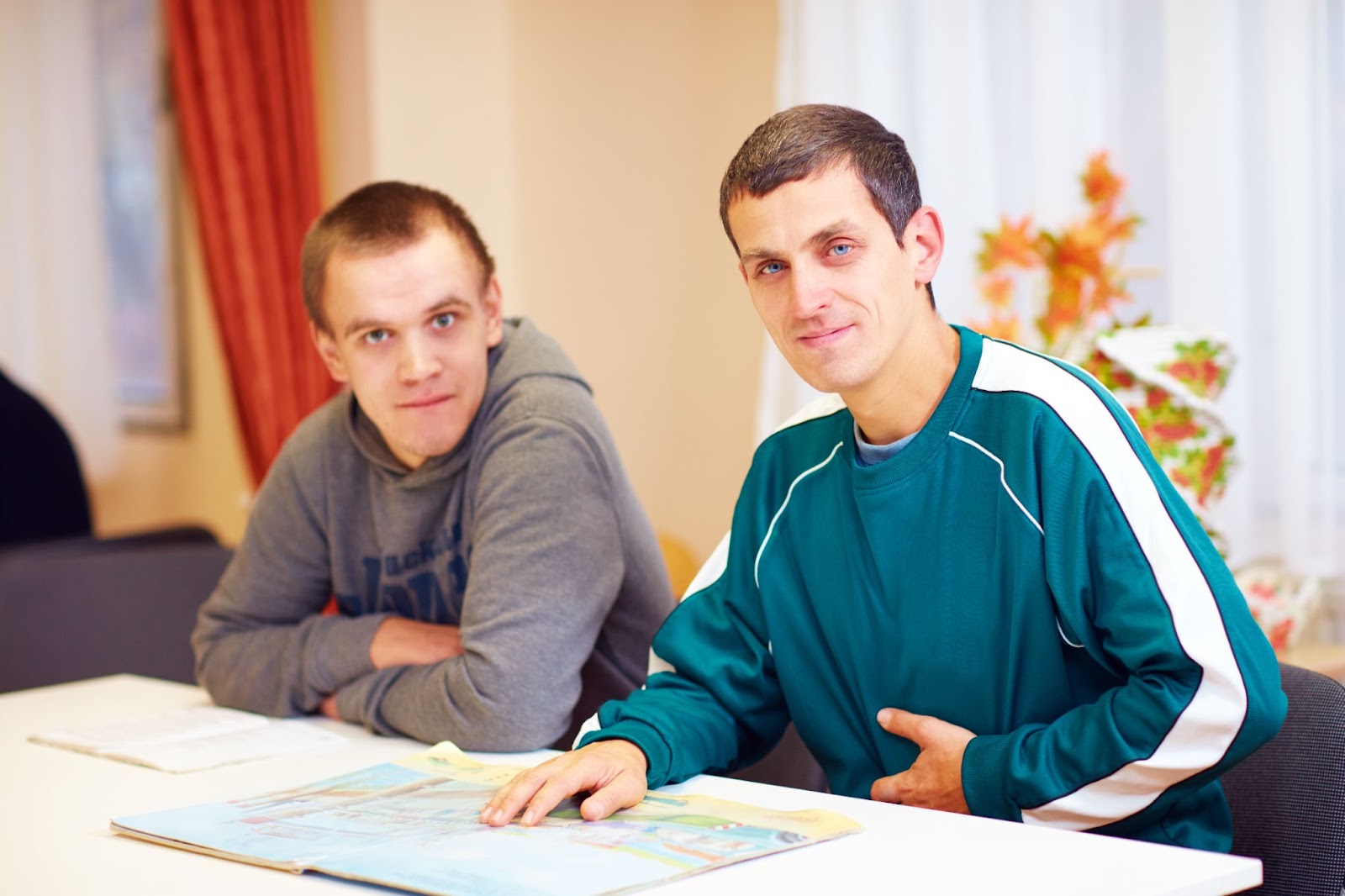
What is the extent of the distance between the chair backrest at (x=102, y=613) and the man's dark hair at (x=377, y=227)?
0.83 m

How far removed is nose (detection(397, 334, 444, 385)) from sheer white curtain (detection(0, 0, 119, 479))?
134 inches

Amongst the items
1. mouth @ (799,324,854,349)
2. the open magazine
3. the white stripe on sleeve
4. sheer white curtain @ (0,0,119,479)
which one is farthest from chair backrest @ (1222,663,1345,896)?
sheer white curtain @ (0,0,119,479)

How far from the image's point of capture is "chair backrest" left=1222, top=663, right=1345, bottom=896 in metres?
1.28

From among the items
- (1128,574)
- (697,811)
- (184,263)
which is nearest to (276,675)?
(697,811)

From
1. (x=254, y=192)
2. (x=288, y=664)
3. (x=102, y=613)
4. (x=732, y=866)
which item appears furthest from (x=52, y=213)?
(x=732, y=866)

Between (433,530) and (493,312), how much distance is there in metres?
0.31

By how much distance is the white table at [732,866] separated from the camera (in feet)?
3.34

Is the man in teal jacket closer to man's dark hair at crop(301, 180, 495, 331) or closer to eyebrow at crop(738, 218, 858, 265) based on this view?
eyebrow at crop(738, 218, 858, 265)

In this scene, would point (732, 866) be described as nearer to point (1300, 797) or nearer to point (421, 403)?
point (1300, 797)

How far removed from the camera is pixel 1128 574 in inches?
49.8

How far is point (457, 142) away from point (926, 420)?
234 centimetres

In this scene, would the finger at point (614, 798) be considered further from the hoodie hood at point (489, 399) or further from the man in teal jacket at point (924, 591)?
the hoodie hood at point (489, 399)

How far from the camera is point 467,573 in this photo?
1897 millimetres

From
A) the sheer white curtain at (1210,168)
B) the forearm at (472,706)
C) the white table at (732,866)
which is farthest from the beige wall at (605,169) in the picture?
the white table at (732,866)
